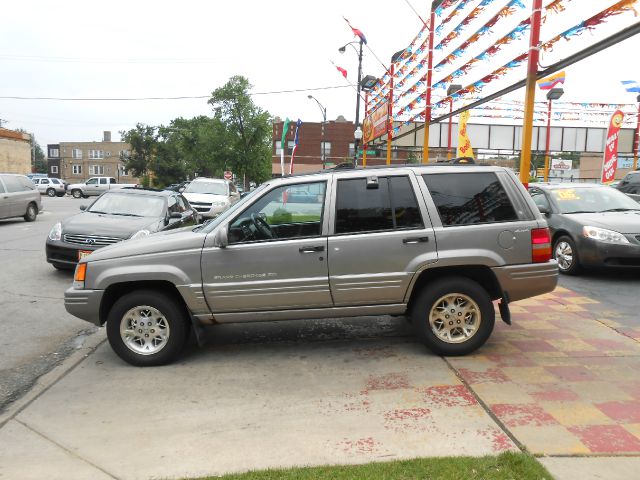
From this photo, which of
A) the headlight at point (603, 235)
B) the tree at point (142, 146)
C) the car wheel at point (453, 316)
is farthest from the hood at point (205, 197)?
the tree at point (142, 146)

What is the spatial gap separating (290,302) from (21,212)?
1621 cm

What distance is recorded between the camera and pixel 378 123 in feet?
59.0

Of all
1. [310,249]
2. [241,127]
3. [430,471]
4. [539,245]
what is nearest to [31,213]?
[310,249]

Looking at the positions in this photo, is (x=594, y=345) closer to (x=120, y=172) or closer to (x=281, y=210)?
(x=281, y=210)

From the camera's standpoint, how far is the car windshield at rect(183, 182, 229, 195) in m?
18.8

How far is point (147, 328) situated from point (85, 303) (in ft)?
2.03

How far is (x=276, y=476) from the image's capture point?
9.46 ft

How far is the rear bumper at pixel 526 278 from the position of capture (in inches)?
186

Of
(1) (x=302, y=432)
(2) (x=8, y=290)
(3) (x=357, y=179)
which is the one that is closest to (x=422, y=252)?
(3) (x=357, y=179)

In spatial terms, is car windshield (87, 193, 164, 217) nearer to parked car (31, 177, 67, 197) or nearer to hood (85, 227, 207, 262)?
hood (85, 227, 207, 262)

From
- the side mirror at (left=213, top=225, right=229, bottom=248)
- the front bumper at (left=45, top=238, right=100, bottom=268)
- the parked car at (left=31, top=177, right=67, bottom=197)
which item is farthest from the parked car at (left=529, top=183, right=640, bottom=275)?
the parked car at (left=31, top=177, right=67, bottom=197)

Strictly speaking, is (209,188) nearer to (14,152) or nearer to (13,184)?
(13,184)

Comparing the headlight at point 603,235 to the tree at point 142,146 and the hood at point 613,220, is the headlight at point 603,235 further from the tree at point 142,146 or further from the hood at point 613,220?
the tree at point 142,146

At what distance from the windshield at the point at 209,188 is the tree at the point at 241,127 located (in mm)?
23936
